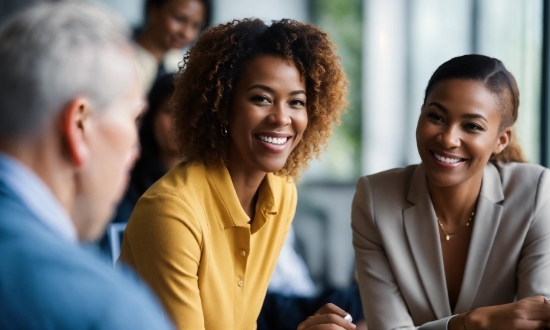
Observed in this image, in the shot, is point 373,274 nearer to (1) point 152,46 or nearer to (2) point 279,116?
(2) point 279,116

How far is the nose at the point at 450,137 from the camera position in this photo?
75.4 inches

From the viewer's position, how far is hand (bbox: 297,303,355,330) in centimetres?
166

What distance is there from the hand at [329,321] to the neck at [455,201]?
0.54 meters

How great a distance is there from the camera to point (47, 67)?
880 mm

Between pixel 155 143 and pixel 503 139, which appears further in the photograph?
pixel 155 143

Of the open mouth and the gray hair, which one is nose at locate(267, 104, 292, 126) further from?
the gray hair

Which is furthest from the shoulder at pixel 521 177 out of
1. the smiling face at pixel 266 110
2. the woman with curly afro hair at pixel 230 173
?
Result: the smiling face at pixel 266 110

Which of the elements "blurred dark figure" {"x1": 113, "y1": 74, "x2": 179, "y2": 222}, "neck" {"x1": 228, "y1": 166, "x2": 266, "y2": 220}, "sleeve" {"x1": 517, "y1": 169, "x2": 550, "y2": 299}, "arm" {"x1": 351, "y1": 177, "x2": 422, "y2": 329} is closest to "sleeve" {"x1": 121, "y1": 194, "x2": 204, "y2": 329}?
"neck" {"x1": 228, "y1": 166, "x2": 266, "y2": 220}

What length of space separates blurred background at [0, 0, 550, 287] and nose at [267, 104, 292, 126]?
7.43 feet

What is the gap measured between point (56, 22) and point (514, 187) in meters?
1.51

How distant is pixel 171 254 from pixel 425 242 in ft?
2.46

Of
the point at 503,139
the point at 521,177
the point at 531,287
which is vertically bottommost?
the point at 531,287

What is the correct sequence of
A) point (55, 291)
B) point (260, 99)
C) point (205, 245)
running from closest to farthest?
point (55, 291), point (205, 245), point (260, 99)

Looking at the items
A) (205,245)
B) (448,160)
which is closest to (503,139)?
(448,160)
